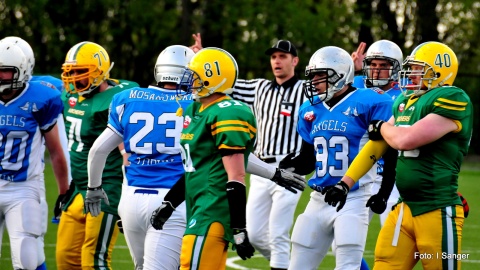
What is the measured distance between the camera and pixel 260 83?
8.95 m

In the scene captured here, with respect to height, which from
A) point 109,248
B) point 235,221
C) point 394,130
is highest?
point 394,130

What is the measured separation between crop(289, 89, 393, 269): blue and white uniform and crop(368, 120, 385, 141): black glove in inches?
18.2

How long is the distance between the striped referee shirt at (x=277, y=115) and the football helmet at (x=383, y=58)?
89 cm

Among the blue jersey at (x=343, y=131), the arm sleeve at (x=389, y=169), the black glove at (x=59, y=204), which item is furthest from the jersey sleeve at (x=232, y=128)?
the black glove at (x=59, y=204)

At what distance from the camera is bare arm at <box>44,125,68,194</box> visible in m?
6.70

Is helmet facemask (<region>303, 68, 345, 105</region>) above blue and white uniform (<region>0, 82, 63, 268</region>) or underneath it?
above

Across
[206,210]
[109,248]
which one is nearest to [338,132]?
[206,210]

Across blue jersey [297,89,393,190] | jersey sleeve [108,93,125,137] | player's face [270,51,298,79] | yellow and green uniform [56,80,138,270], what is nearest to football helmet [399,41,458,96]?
blue jersey [297,89,393,190]

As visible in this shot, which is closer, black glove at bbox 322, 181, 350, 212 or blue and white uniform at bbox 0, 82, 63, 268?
black glove at bbox 322, 181, 350, 212

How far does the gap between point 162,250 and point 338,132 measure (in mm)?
1372

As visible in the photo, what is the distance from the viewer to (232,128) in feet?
16.6

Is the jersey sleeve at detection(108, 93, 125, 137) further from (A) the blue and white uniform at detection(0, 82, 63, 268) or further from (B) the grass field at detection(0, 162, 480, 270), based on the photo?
(B) the grass field at detection(0, 162, 480, 270)

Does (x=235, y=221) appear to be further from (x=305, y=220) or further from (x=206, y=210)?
(x=305, y=220)

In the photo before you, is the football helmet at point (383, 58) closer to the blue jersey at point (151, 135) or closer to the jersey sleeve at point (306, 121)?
the jersey sleeve at point (306, 121)
